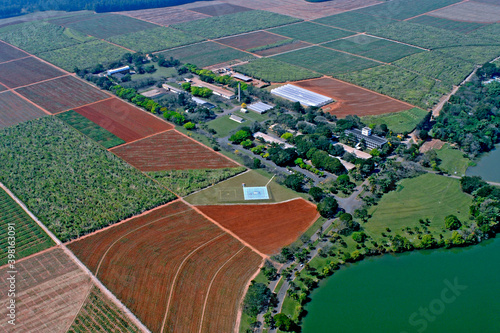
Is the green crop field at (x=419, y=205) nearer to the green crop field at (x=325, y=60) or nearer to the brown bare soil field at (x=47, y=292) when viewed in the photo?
the brown bare soil field at (x=47, y=292)

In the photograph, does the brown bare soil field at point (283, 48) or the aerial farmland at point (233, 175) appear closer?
the aerial farmland at point (233, 175)

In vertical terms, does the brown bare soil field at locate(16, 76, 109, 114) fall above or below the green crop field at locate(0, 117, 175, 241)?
above

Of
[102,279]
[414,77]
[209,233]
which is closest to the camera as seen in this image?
[102,279]

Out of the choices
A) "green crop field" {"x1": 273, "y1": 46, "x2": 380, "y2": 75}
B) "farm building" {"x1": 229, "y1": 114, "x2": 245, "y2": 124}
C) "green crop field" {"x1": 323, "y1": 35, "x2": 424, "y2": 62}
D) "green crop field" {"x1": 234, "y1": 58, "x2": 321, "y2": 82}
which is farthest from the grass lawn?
"green crop field" {"x1": 323, "y1": 35, "x2": 424, "y2": 62}

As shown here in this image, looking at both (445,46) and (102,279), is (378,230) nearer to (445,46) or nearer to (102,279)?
(102,279)

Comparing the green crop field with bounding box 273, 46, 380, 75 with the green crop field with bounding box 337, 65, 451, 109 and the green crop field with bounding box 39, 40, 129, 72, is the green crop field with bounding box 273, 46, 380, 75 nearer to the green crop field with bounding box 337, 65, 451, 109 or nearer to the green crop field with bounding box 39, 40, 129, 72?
the green crop field with bounding box 337, 65, 451, 109

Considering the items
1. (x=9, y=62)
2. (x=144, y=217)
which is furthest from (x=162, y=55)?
(x=144, y=217)

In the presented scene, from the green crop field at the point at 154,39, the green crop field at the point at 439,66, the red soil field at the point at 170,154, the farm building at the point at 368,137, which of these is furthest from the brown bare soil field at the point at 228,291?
the green crop field at the point at 154,39
